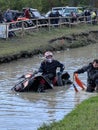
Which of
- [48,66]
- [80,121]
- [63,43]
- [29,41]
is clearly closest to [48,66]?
[48,66]

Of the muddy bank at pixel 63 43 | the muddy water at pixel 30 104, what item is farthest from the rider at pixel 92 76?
the muddy bank at pixel 63 43

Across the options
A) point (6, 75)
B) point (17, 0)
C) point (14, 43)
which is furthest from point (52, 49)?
point (17, 0)

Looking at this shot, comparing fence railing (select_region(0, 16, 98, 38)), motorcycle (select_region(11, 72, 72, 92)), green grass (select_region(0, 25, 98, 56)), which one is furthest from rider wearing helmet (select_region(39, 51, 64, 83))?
fence railing (select_region(0, 16, 98, 38))

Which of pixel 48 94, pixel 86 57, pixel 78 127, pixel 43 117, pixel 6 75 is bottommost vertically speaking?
pixel 86 57

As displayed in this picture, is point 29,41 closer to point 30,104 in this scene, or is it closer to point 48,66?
point 48,66

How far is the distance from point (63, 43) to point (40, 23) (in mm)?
5797

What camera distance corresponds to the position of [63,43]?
115 ft

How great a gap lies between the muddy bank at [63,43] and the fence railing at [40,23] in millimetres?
2350

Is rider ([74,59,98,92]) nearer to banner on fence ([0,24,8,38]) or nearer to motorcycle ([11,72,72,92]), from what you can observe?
motorcycle ([11,72,72,92])

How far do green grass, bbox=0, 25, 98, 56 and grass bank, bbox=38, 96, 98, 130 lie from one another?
47.7 feet

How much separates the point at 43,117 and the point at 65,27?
106 ft

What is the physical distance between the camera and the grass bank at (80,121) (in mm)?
9575

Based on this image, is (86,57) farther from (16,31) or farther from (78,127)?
(78,127)

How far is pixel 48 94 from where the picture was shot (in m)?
16.5
